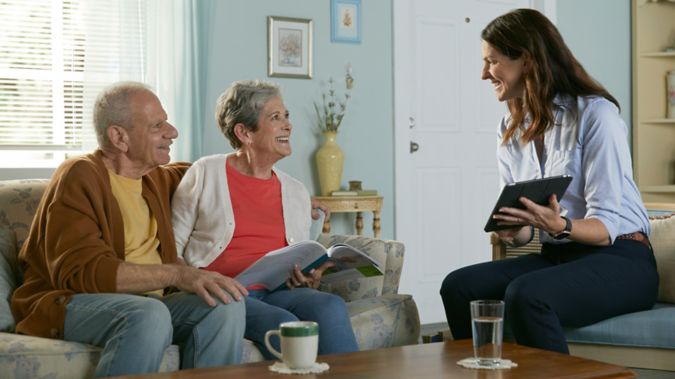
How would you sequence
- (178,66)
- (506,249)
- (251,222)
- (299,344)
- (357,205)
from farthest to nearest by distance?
1. (357,205)
2. (178,66)
3. (506,249)
4. (251,222)
5. (299,344)

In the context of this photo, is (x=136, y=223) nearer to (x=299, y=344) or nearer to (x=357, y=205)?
(x=299, y=344)

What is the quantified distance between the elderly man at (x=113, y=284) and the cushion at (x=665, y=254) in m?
1.36

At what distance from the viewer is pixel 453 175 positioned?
547 cm

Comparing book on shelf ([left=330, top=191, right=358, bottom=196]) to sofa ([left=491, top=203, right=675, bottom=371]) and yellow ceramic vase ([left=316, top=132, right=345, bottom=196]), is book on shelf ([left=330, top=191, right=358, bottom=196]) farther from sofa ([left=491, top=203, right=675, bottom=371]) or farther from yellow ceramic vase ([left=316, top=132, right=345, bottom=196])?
sofa ([left=491, top=203, right=675, bottom=371])

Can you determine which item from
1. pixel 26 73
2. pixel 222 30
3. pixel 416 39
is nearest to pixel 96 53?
pixel 26 73

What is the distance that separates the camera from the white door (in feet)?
17.3

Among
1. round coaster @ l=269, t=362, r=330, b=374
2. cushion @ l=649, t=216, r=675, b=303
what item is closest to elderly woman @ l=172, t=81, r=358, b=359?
round coaster @ l=269, t=362, r=330, b=374

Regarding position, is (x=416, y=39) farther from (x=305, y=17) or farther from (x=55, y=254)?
(x=55, y=254)

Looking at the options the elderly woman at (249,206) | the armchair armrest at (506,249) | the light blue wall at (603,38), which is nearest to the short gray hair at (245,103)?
the elderly woman at (249,206)

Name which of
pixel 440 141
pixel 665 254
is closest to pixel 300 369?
pixel 665 254

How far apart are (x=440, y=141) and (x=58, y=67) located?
2.22m

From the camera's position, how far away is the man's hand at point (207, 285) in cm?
237

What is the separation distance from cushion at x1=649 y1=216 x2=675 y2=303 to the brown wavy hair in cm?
50

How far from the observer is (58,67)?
436cm
